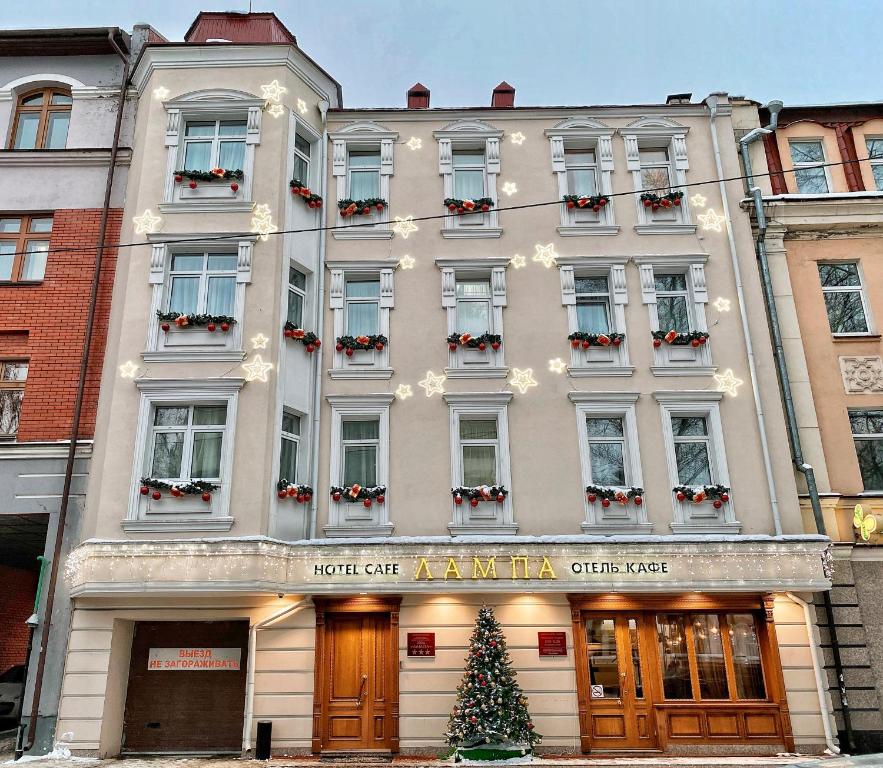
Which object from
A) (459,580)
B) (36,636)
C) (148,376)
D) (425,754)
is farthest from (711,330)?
(36,636)

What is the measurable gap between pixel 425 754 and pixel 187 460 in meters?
7.29

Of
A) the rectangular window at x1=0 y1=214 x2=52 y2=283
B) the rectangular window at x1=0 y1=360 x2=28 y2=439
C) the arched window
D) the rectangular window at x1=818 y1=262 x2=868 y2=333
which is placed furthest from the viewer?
the arched window

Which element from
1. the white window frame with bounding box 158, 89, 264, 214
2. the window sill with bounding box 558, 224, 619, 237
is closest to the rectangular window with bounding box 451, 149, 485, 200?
the window sill with bounding box 558, 224, 619, 237

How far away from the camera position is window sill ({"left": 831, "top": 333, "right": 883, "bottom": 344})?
1678 cm

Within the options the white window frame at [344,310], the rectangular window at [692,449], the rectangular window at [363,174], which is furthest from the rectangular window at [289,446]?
the rectangular window at [692,449]

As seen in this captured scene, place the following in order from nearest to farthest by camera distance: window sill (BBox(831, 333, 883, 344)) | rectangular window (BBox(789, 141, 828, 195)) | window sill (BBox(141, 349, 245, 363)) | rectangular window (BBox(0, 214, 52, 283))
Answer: window sill (BBox(141, 349, 245, 363))
window sill (BBox(831, 333, 883, 344))
rectangular window (BBox(0, 214, 52, 283))
rectangular window (BBox(789, 141, 828, 195))

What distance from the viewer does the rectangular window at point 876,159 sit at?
1809 cm

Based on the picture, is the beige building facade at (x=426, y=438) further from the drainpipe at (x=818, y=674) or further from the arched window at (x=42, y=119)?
the arched window at (x=42, y=119)

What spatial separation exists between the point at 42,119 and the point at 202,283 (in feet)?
22.9

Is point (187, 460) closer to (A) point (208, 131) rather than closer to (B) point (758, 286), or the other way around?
(A) point (208, 131)

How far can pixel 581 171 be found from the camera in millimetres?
18328

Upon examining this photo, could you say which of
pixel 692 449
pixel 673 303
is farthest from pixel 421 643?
pixel 673 303

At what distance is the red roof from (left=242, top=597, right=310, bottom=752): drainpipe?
1358 centimetres

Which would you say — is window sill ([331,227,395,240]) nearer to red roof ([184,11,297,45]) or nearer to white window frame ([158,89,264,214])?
white window frame ([158,89,264,214])
